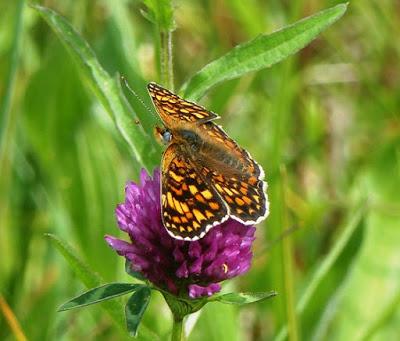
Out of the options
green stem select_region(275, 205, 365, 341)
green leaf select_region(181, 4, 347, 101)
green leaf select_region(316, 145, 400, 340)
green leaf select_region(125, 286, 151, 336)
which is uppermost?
green leaf select_region(181, 4, 347, 101)

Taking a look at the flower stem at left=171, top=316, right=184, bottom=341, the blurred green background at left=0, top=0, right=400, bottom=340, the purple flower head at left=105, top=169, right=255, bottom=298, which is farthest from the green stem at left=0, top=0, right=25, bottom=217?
the flower stem at left=171, top=316, right=184, bottom=341

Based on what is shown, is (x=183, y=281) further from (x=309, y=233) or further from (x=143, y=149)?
(x=309, y=233)

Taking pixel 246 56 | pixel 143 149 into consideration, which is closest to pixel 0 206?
pixel 143 149

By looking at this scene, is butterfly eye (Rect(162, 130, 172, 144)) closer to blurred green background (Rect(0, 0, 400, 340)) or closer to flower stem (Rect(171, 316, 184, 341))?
flower stem (Rect(171, 316, 184, 341))

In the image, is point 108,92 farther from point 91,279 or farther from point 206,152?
point 91,279

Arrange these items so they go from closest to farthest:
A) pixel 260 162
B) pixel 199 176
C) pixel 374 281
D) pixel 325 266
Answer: pixel 199 176
pixel 325 266
pixel 374 281
pixel 260 162

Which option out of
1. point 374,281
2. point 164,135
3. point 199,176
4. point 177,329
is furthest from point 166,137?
point 374,281
